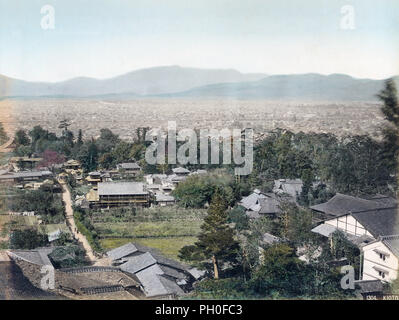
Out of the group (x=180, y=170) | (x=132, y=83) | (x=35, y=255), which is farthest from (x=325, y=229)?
(x=35, y=255)

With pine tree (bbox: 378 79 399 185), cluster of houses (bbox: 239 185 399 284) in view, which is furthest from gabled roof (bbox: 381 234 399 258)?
pine tree (bbox: 378 79 399 185)

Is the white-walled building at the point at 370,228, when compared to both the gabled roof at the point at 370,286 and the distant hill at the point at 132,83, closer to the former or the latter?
the gabled roof at the point at 370,286

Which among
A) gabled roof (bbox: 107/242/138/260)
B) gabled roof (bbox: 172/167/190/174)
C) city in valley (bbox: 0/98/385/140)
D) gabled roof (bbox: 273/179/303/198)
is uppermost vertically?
city in valley (bbox: 0/98/385/140)

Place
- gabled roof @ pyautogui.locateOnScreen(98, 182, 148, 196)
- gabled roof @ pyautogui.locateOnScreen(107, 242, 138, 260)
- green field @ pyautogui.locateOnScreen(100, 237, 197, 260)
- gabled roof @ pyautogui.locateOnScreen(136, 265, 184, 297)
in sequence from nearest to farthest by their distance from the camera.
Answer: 1. gabled roof @ pyautogui.locateOnScreen(136, 265, 184, 297)
2. gabled roof @ pyautogui.locateOnScreen(107, 242, 138, 260)
3. green field @ pyautogui.locateOnScreen(100, 237, 197, 260)
4. gabled roof @ pyautogui.locateOnScreen(98, 182, 148, 196)

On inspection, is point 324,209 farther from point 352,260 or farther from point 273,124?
point 273,124

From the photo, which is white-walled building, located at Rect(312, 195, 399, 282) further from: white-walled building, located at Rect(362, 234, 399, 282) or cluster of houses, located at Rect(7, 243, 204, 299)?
cluster of houses, located at Rect(7, 243, 204, 299)

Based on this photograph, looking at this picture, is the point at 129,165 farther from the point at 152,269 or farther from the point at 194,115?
the point at 152,269
